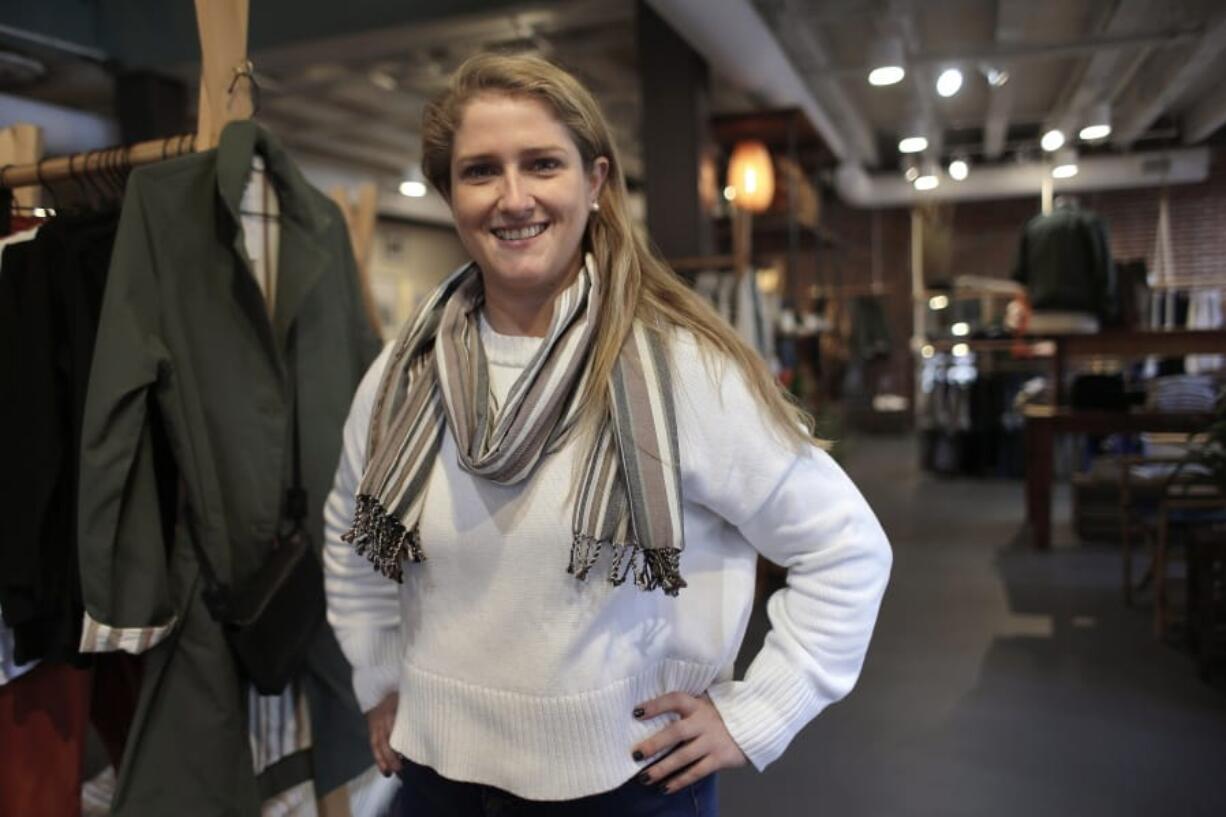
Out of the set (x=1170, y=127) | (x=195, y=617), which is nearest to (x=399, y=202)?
(x=1170, y=127)

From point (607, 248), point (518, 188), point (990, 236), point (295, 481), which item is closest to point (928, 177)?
point (990, 236)

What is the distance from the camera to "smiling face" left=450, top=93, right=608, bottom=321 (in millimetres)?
1038

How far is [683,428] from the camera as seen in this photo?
1.04 meters

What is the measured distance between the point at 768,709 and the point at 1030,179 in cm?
1024

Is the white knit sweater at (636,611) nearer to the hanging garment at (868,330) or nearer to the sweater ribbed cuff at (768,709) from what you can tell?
the sweater ribbed cuff at (768,709)

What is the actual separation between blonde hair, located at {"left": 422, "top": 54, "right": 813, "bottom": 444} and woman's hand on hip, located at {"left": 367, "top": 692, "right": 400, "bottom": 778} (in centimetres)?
53

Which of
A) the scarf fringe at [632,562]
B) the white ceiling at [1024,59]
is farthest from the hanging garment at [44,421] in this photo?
the white ceiling at [1024,59]

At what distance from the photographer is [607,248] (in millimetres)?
1125

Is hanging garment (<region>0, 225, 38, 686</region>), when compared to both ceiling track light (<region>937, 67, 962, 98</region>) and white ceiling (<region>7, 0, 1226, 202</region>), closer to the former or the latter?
white ceiling (<region>7, 0, 1226, 202</region>)

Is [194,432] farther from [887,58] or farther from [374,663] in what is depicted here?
[887,58]

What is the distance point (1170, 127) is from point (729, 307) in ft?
21.6

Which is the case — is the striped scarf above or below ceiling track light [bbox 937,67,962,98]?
below

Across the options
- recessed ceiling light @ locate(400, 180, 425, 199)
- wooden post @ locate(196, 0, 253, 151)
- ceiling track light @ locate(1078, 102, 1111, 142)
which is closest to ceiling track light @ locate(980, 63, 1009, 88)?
ceiling track light @ locate(1078, 102, 1111, 142)

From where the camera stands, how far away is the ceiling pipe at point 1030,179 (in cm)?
917
